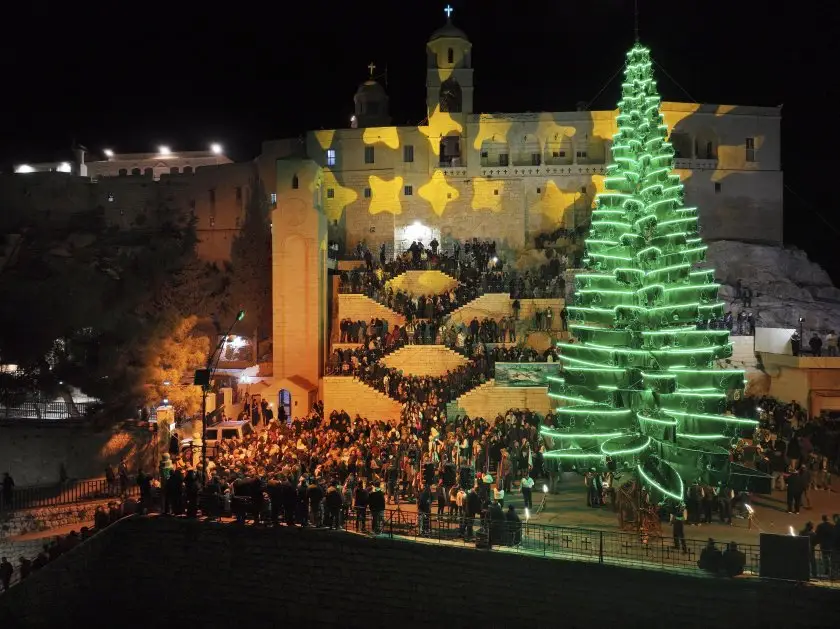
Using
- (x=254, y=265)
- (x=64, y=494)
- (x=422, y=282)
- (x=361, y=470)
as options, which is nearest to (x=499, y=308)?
(x=422, y=282)

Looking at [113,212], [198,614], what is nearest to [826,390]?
[198,614]

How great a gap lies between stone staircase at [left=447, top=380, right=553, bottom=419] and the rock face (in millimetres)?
12503

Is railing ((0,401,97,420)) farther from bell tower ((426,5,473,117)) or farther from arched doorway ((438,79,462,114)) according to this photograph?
arched doorway ((438,79,462,114))

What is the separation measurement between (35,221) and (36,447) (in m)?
22.4

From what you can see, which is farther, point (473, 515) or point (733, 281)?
point (733, 281)

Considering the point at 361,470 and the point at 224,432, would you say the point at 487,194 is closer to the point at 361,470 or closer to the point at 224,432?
the point at 224,432

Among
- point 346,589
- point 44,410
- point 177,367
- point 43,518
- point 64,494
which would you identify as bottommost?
point 43,518

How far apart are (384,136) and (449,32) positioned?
6302mm

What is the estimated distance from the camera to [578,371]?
16.0 m

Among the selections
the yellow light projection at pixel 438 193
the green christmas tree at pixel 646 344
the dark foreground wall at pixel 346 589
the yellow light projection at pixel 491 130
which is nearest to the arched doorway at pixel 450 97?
the yellow light projection at pixel 491 130

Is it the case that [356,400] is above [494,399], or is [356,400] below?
below

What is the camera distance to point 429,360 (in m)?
28.6

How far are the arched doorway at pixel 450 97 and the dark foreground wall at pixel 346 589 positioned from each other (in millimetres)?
28890

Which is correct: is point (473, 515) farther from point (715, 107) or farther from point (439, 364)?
point (715, 107)
